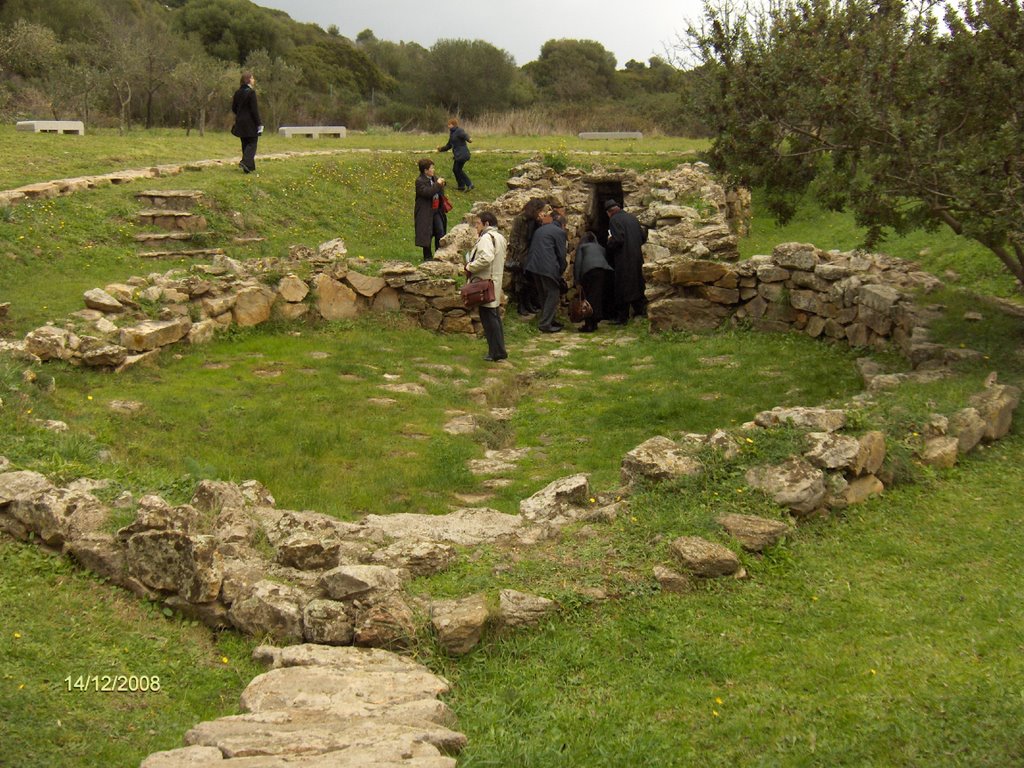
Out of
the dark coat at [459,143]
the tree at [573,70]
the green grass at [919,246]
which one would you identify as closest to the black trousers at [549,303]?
the green grass at [919,246]

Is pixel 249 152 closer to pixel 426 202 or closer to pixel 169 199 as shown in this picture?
pixel 169 199

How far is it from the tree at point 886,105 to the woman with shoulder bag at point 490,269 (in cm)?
342

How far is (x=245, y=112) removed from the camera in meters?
19.8

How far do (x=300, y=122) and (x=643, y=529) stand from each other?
3463cm

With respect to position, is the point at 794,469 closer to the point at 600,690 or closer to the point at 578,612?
the point at 578,612

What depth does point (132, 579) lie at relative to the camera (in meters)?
6.38

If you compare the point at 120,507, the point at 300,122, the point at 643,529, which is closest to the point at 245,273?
the point at 120,507

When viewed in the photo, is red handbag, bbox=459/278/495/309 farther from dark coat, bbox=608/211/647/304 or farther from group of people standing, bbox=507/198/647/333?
dark coat, bbox=608/211/647/304

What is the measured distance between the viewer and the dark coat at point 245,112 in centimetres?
1942

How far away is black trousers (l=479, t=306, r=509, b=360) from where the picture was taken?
14508mm

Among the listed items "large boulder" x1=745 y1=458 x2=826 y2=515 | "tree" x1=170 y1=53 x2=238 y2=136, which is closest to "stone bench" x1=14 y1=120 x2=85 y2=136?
"tree" x1=170 y1=53 x2=238 y2=136

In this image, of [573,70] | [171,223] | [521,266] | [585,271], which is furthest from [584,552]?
[573,70]

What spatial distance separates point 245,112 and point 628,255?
8.18m

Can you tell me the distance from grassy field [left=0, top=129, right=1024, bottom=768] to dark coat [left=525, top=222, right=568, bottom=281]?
1.84 m
